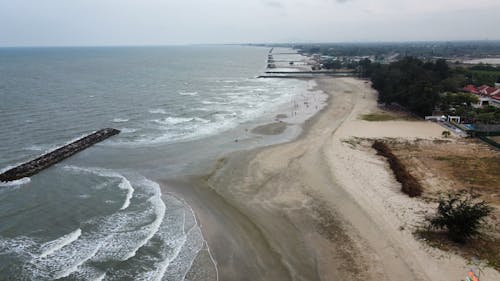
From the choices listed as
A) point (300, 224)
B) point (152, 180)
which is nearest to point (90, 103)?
point (152, 180)

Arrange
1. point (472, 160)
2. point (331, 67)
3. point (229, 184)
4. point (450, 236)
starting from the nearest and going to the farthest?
point (450, 236), point (229, 184), point (472, 160), point (331, 67)

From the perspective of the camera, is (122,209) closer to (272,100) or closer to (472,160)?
(472,160)

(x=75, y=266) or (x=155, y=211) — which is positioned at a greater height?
(x=155, y=211)

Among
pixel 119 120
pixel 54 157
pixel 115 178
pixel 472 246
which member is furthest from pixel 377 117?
pixel 54 157

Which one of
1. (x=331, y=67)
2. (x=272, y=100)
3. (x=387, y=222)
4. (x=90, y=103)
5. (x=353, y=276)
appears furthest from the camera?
(x=331, y=67)

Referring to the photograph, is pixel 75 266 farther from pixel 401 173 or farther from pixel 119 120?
pixel 119 120

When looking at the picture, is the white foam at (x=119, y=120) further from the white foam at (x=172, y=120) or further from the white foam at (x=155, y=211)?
the white foam at (x=155, y=211)
